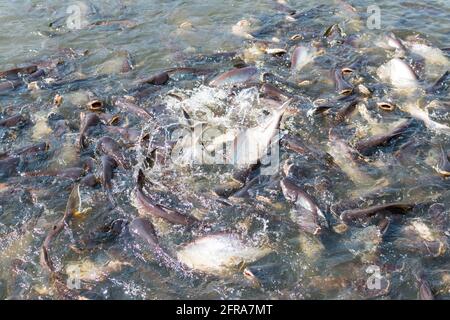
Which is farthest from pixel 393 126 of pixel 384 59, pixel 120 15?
pixel 120 15

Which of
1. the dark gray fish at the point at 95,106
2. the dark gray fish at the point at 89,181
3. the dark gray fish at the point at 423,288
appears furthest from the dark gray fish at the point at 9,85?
the dark gray fish at the point at 423,288

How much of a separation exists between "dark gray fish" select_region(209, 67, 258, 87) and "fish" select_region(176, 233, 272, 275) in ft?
11.9

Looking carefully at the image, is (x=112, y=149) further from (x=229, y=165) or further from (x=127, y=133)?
(x=229, y=165)

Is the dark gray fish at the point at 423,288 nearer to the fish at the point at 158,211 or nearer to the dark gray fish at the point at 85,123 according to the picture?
the fish at the point at 158,211

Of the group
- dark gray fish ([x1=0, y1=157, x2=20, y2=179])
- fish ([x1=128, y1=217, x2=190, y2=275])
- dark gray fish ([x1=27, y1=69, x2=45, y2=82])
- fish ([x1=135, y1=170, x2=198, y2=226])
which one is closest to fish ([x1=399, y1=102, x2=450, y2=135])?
fish ([x1=135, y1=170, x2=198, y2=226])

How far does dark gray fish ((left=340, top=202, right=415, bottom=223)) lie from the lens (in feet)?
18.9

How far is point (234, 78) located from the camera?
854 cm

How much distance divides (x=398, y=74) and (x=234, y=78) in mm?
2894

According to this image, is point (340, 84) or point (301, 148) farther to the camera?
point (340, 84)

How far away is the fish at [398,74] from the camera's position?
27.5 ft

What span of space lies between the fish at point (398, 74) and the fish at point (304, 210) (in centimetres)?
343

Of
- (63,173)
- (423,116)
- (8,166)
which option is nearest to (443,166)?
(423,116)

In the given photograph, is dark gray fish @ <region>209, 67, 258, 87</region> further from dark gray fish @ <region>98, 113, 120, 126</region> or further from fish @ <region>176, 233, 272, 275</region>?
fish @ <region>176, 233, 272, 275</region>
